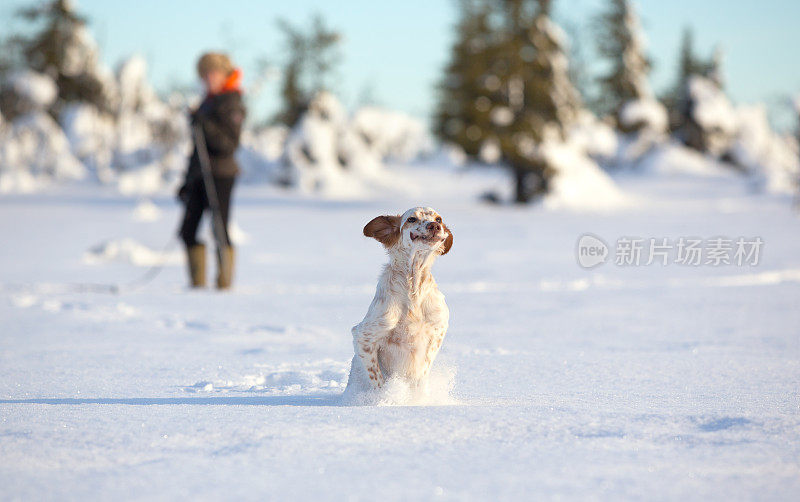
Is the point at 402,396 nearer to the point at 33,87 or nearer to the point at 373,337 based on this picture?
the point at 373,337

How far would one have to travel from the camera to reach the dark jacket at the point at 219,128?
6238 millimetres

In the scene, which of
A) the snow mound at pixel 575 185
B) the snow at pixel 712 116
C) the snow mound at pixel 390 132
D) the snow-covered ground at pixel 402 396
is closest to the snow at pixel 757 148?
the snow at pixel 712 116

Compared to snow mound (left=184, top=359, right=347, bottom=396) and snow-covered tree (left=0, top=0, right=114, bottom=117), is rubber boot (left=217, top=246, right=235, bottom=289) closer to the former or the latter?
snow mound (left=184, top=359, right=347, bottom=396)

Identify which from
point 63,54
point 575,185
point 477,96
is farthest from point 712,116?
point 63,54

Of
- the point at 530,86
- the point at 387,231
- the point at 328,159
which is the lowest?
the point at 328,159

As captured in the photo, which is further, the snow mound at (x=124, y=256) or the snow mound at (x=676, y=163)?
the snow mound at (x=676, y=163)

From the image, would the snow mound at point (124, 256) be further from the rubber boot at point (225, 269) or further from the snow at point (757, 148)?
→ the snow at point (757, 148)

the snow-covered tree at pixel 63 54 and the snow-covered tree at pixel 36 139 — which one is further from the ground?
the snow-covered tree at pixel 63 54

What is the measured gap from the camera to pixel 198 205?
6.41m

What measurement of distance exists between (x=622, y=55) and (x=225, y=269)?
120 feet

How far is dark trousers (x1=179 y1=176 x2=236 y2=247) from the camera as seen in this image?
6344 millimetres

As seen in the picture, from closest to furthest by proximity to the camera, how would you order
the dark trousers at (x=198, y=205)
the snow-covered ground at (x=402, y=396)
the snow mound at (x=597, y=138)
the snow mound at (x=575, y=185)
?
1. the snow-covered ground at (x=402, y=396)
2. the dark trousers at (x=198, y=205)
3. the snow mound at (x=575, y=185)
4. the snow mound at (x=597, y=138)

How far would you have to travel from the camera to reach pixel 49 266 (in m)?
8.92

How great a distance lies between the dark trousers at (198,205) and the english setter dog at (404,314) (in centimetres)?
407
